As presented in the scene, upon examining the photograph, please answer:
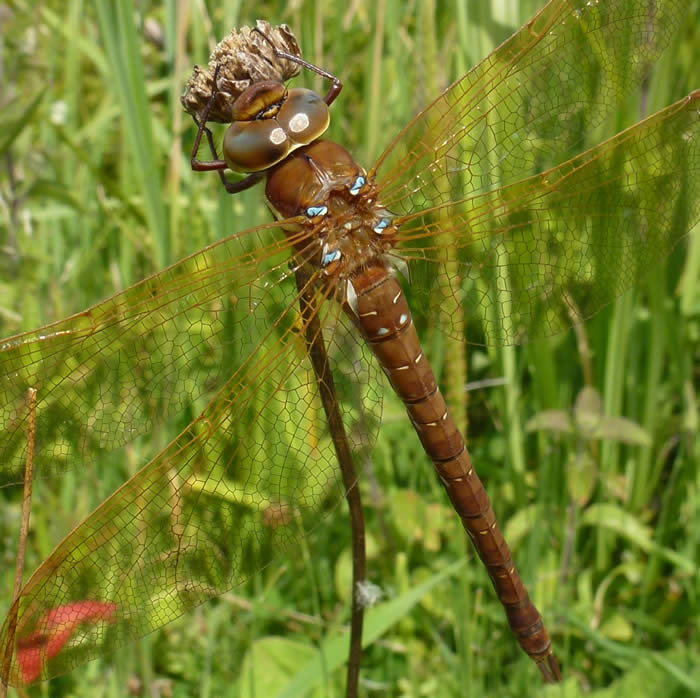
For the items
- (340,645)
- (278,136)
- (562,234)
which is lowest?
(340,645)

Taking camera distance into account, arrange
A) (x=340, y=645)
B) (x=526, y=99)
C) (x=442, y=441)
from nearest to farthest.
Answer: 1. (x=442, y=441)
2. (x=526, y=99)
3. (x=340, y=645)

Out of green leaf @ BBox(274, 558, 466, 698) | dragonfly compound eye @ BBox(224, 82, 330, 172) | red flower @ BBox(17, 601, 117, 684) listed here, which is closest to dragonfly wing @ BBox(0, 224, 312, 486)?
dragonfly compound eye @ BBox(224, 82, 330, 172)

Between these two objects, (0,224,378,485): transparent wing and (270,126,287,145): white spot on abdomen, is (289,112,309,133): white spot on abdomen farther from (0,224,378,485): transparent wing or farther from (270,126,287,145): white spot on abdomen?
(0,224,378,485): transparent wing

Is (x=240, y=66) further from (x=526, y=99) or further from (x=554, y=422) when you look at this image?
(x=554, y=422)

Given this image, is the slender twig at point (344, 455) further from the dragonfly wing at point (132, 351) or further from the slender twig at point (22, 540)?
the slender twig at point (22, 540)

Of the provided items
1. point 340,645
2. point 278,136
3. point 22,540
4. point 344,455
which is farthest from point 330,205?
point 340,645

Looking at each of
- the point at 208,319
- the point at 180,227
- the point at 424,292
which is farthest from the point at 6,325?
the point at 424,292

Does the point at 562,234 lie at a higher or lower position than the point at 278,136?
lower
